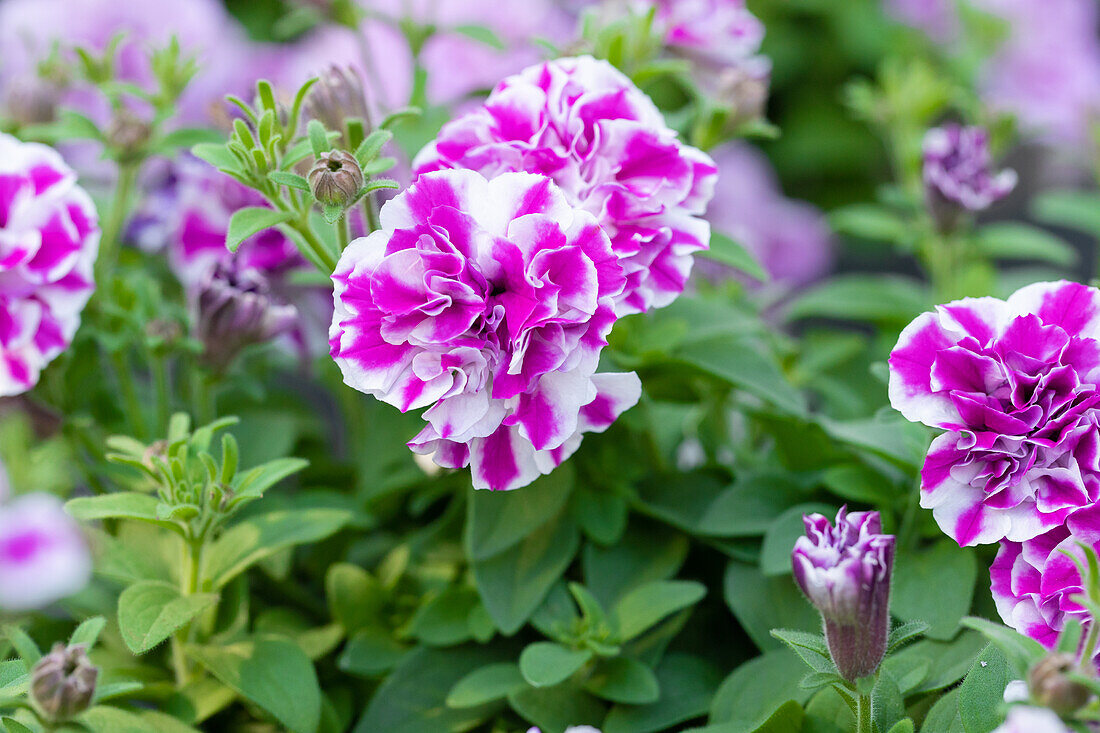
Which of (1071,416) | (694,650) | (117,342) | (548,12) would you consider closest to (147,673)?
(117,342)

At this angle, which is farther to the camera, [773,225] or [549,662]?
[773,225]

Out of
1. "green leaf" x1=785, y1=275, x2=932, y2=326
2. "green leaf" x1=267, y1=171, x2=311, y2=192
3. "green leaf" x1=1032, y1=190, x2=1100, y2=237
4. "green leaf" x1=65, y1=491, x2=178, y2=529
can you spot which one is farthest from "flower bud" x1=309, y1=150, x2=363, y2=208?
"green leaf" x1=1032, y1=190, x2=1100, y2=237

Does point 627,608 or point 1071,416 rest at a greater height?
point 1071,416

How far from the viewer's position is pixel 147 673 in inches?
23.3

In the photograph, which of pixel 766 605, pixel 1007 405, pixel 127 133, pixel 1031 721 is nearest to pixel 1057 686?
pixel 1031 721

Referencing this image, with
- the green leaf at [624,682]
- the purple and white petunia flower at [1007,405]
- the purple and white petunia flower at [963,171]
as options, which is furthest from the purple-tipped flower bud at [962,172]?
the green leaf at [624,682]

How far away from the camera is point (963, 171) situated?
745 millimetres

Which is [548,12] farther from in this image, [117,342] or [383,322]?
[383,322]

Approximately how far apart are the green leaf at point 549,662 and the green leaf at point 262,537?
0.13 metres

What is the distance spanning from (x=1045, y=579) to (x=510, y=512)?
10.5 inches

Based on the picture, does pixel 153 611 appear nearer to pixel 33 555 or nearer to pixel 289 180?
pixel 33 555

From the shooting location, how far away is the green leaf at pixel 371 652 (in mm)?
614

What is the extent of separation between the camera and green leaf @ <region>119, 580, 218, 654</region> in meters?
0.49

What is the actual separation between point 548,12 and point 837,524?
79 centimetres
